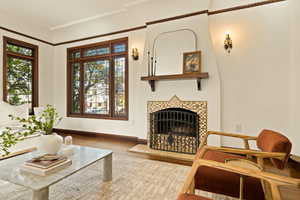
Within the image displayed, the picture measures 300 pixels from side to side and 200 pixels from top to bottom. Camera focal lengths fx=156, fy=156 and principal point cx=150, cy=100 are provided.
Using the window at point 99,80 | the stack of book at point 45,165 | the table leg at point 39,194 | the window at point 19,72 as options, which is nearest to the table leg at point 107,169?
the stack of book at point 45,165

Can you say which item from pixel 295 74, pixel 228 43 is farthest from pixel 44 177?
pixel 295 74

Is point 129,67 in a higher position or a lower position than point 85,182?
higher

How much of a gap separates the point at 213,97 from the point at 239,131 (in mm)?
A: 822

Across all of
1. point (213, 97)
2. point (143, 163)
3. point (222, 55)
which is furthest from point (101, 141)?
point (222, 55)

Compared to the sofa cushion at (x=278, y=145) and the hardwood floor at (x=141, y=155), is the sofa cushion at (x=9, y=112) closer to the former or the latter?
the hardwood floor at (x=141, y=155)

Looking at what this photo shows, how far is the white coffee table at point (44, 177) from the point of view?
3.89 ft

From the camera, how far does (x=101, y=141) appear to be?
3816 mm

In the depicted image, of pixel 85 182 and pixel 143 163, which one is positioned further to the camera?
pixel 143 163

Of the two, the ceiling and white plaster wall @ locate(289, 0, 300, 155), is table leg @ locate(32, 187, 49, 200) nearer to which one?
white plaster wall @ locate(289, 0, 300, 155)

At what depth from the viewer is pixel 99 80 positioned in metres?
4.43

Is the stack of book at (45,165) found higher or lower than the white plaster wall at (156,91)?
lower

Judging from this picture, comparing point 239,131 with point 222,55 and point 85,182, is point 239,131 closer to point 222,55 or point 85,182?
point 222,55

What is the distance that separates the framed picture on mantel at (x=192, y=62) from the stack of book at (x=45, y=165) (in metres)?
2.46

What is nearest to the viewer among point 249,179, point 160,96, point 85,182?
point 249,179
